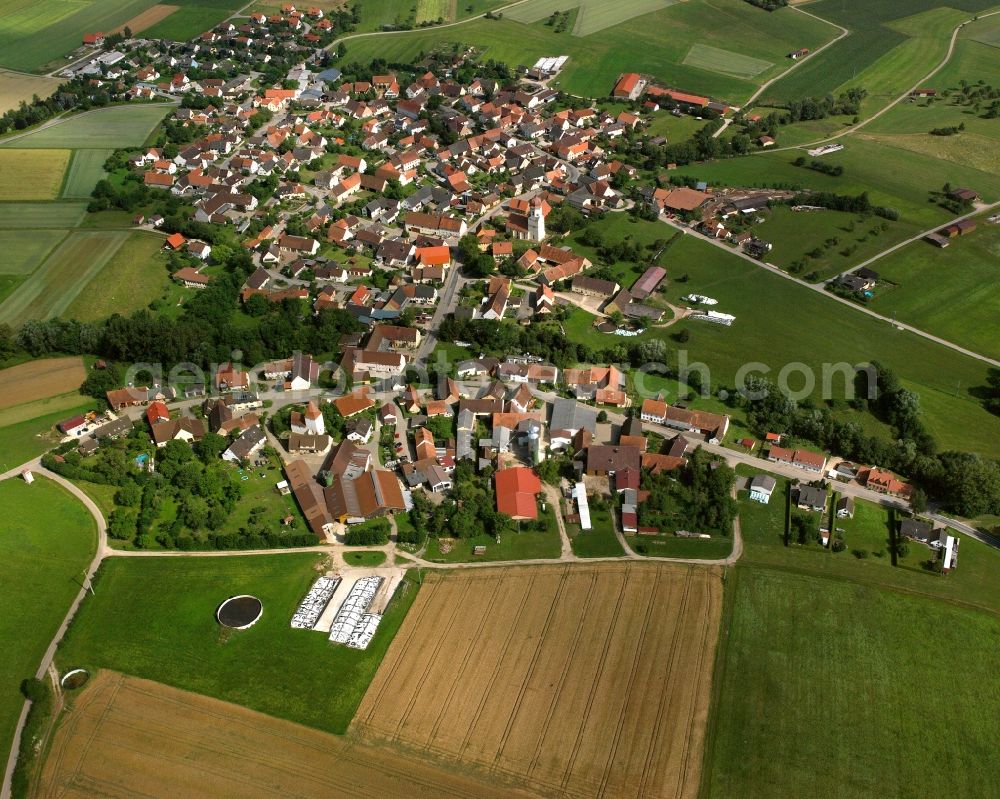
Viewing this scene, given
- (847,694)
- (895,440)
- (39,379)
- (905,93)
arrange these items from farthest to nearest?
1. (905,93)
2. (39,379)
3. (895,440)
4. (847,694)

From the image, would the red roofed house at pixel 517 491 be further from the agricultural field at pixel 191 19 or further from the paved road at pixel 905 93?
the agricultural field at pixel 191 19

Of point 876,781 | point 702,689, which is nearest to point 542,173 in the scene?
point 702,689

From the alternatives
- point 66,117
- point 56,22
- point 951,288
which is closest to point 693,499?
point 951,288

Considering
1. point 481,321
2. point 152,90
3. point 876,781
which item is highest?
point 152,90

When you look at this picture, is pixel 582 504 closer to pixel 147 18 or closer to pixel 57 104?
pixel 57 104

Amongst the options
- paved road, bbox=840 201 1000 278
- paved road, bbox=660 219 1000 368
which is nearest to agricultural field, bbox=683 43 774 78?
paved road, bbox=840 201 1000 278

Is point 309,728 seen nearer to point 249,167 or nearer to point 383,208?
point 383,208

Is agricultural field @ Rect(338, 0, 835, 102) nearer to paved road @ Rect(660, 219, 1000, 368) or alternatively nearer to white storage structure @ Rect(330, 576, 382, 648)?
paved road @ Rect(660, 219, 1000, 368)
